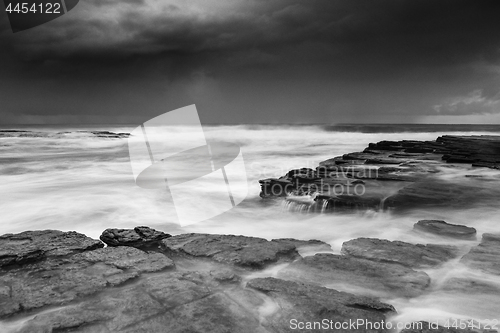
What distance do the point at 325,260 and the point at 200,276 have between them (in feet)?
3.82

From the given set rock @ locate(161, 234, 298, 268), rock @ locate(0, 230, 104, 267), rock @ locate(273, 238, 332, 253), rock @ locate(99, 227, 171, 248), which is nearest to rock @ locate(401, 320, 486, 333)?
rock @ locate(161, 234, 298, 268)

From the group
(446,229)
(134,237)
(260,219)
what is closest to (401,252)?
(446,229)

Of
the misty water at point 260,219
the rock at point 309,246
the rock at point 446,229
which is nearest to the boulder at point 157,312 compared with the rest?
the misty water at point 260,219

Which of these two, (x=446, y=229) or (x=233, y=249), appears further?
(x=446, y=229)

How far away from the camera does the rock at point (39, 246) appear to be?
2.95 metres

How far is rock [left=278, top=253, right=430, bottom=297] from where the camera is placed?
2.55 metres

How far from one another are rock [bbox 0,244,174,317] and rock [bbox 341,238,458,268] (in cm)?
184

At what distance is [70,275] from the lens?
2.62 meters

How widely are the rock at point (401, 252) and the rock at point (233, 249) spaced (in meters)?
0.65

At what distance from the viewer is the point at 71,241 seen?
3377 mm

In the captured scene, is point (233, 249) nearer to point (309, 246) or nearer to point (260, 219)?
point (309, 246)

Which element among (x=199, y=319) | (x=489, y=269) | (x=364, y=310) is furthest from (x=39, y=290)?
(x=489, y=269)

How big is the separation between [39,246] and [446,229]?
14.9 feet

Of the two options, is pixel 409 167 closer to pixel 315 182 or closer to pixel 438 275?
pixel 315 182
